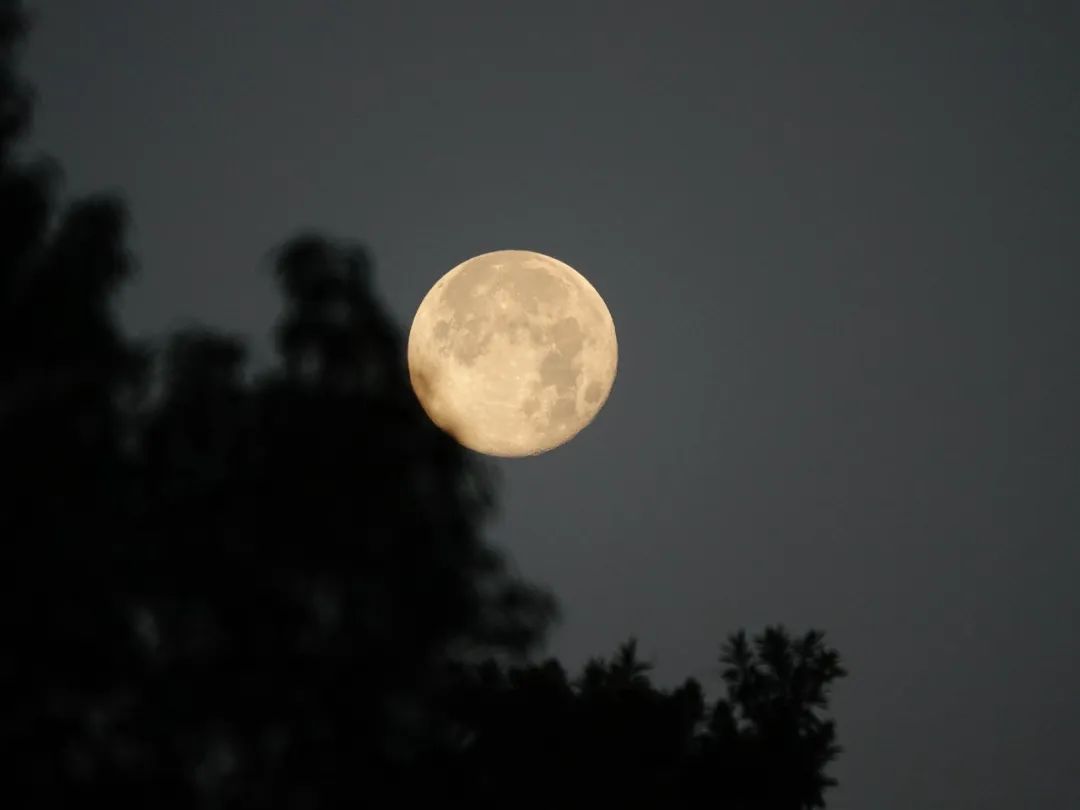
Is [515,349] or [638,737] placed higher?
[515,349]

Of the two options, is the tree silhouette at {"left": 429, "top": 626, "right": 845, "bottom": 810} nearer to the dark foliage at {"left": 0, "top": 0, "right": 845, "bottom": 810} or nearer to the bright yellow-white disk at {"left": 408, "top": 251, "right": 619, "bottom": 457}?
the dark foliage at {"left": 0, "top": 0, "right": 845, "bottom": 810}

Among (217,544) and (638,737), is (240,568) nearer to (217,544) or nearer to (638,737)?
(217,544)

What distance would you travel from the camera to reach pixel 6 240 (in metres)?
11.7

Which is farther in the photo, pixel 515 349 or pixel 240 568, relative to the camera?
pixel 515 349

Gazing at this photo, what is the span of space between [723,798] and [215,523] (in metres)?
11.3

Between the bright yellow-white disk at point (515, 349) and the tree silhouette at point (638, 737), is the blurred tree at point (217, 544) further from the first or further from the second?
the bright yellow-white disk at point (515, 349)

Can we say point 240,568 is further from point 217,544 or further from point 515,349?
point 515,349

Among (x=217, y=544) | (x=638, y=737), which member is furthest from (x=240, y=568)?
(x=638, y=737)

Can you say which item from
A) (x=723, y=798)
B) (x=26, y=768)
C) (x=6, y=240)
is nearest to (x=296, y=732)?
(x=26, y=768)

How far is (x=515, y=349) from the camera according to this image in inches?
857

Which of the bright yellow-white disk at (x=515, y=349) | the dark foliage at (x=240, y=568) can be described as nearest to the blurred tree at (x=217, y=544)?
the dark foliage at (x=240, y=568)

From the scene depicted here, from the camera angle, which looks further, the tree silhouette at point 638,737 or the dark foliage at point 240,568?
the tree silhouette at point 638,737

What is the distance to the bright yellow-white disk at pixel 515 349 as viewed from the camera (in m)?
21.5

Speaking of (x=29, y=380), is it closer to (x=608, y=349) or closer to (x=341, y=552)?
(x=341, y=552)
